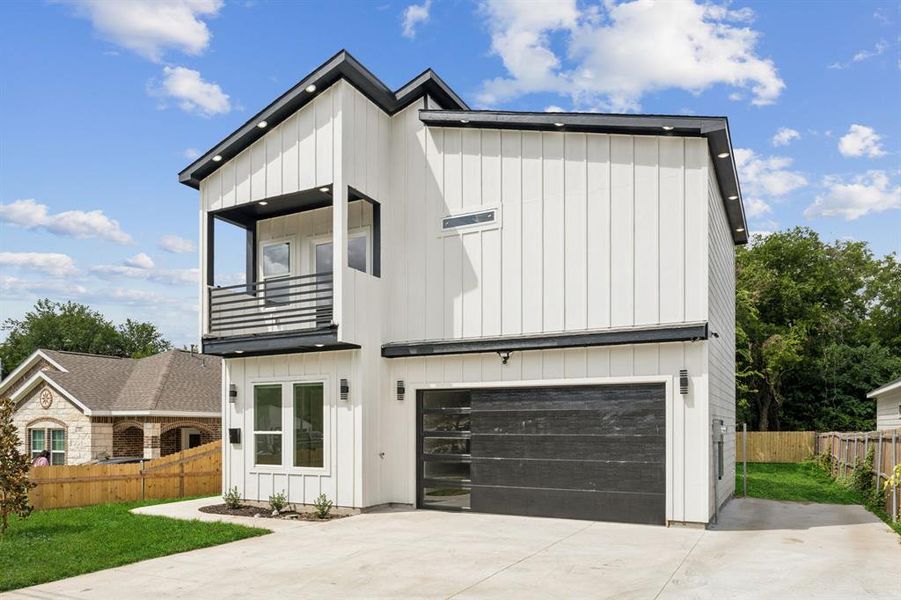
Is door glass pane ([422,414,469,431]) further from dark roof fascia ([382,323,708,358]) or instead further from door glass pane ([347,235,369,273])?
door glass pane ([347,235,369,273])

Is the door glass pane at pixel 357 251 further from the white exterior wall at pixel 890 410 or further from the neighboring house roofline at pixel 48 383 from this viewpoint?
the white exterior wall at pixel 890 410

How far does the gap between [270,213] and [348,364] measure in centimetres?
386

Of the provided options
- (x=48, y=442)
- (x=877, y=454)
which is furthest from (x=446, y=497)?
(x=48, y=442)

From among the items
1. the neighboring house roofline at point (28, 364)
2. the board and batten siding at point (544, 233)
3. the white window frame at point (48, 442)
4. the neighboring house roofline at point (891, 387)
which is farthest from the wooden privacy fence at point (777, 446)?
the neighboring house roofline at point (28, 364)

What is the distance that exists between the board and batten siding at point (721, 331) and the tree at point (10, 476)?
9883 mm

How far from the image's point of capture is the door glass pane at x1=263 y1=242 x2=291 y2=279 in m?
13.7

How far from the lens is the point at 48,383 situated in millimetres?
21453

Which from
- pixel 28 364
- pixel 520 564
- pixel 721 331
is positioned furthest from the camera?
pixel 28 364

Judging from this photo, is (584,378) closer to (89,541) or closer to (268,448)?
(268,448)

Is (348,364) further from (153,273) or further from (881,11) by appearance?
(153,273)

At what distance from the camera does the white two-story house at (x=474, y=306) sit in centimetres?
1030

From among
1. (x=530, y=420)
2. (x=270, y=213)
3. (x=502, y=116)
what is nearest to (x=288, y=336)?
(x=270, y=213)

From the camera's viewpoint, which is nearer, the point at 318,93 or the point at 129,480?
the point at 318,93

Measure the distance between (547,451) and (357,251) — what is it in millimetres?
5004
